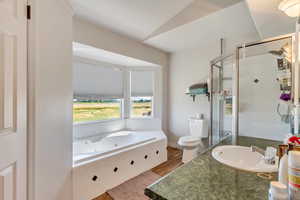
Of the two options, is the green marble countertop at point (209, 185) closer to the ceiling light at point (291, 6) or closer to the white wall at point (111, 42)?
the ceiling light at point (291, 6)

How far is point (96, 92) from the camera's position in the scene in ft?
9.67

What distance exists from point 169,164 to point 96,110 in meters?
1.86

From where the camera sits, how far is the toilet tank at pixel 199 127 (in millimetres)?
2805

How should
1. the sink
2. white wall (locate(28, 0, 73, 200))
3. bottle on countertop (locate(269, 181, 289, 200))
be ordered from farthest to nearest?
the sink < white wall (locate(28, 0, 73, 200)) < bottle on countertop (locate(269, 181, 289, 200))

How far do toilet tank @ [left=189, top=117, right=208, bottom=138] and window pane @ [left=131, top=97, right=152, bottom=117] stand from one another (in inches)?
45.1

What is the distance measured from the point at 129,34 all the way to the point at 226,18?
5.14ft

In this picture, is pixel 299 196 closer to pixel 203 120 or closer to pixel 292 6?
pixel 292 6

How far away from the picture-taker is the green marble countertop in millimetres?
671

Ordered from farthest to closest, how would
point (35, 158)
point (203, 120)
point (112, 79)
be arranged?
point (112, 79), point (203, 120), point (35, 158)

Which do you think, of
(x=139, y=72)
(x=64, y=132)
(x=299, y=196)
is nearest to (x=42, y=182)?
(x=64, y=132)

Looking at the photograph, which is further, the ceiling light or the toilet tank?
the toilet tank

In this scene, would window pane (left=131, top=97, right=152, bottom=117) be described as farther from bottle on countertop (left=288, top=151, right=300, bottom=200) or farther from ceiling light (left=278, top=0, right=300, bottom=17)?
bottle on countertop (left=288, top=151, right=300, bottom=200)

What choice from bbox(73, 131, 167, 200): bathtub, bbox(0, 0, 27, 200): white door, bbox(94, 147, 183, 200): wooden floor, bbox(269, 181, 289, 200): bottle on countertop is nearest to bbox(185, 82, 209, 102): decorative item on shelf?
bbox(73, 131, 167, 200): bathtub

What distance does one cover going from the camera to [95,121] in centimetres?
296
